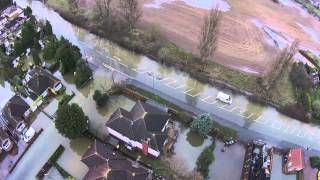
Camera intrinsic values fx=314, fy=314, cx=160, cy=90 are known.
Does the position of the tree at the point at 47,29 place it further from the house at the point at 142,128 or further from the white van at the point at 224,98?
the white van at the point at 224,98

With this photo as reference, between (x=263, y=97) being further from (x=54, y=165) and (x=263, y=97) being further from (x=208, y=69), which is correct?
(x=54, y=165)

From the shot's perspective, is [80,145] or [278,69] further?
[278,69]

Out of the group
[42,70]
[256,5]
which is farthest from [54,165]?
[256,5]

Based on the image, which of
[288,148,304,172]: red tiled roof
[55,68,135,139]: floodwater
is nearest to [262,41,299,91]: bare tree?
[288,148,304,172]: red tiled roof

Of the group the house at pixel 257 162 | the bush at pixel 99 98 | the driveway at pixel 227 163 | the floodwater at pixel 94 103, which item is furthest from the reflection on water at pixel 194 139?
the bush at pixel 99 98

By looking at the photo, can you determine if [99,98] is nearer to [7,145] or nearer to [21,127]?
[21,127]

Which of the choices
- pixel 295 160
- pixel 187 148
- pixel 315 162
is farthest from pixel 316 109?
pixel 187 148
